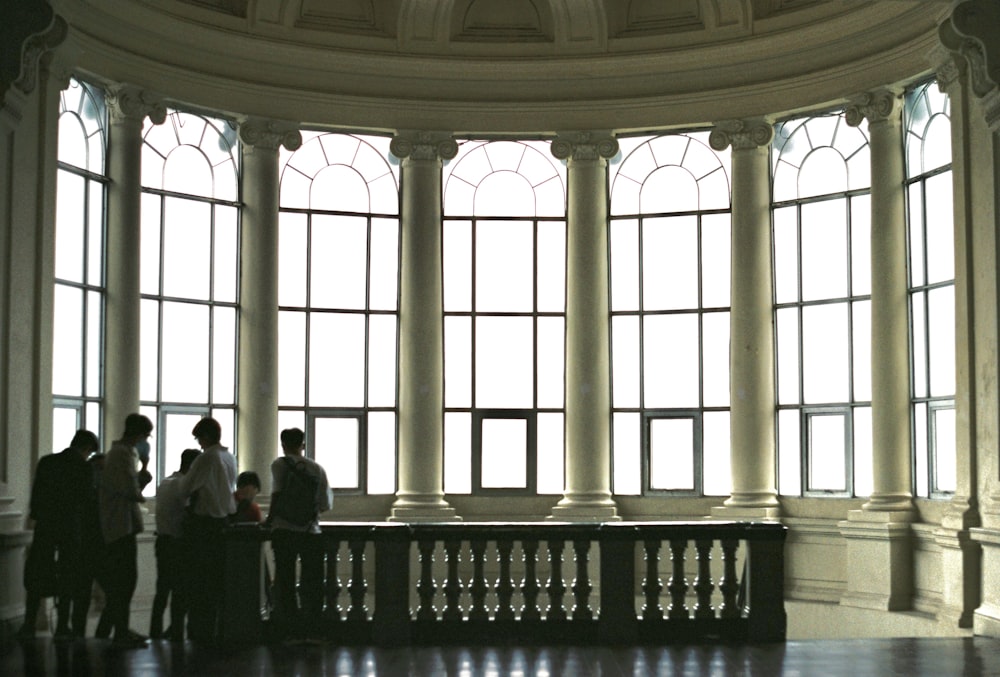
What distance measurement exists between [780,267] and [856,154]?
1.71 metres

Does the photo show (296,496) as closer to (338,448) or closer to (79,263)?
(79,263)

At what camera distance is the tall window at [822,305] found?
16.2 m

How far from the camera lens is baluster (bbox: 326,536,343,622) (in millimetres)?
10992

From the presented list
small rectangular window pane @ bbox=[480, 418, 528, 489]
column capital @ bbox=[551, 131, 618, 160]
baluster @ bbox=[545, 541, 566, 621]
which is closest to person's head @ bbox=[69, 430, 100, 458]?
baluster @ bbox=[545, 541, 566, 621]

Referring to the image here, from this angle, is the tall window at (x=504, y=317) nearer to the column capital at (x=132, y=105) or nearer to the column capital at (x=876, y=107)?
the column capital at (x=876, y=107)

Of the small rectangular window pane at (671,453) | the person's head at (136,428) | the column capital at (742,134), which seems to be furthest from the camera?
the small rectangular window pane at (671,453)

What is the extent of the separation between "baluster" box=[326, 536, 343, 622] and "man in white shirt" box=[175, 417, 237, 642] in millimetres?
856

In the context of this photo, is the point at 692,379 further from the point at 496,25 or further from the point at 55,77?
the point at 55,77

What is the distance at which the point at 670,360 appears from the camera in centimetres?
1759

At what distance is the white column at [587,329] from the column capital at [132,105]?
16.6 ft

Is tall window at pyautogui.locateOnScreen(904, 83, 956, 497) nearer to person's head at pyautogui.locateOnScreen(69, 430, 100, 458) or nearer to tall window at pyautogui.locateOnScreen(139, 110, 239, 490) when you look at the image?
tall window at pyautogui.locateOnScreen(139, 110, 239, 490)

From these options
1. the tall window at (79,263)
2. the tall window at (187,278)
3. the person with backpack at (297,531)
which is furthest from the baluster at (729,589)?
the tall window at (187,278)

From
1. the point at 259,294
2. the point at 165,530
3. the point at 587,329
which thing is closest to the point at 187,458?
the point at 165,530

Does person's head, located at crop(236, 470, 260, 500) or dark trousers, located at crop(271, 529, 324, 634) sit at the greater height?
person's head, located at crop(236, 470, 260, 500)
